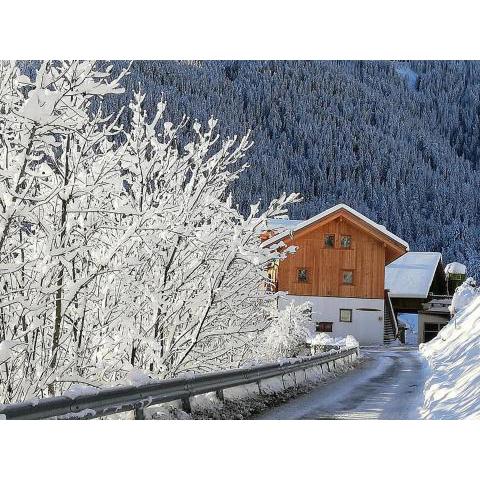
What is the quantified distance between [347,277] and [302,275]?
23.2 inches

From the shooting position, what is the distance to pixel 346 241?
9.88 metres

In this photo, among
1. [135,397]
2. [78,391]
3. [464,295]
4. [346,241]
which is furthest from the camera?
[346,241]

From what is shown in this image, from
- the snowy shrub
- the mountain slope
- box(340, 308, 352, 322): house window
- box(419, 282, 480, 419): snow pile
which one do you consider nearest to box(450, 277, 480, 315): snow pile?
box(419, 282, 480, 419): snow pile

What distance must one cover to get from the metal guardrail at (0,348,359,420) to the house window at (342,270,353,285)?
51.6 inches

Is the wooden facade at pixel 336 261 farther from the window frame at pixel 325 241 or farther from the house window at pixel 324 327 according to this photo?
the house window at pixel 324 327

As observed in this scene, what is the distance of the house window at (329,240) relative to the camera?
Answer: 9555 millimetres

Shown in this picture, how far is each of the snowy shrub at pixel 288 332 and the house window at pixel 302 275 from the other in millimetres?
284

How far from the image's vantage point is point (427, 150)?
10195 mm

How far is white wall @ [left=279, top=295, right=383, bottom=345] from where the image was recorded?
378 inches

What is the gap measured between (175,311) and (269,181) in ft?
6.74

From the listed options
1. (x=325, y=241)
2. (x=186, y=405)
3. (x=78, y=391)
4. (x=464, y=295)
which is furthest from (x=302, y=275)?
(x=78, y=391)

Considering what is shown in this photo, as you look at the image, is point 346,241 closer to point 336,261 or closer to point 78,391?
point 336,261

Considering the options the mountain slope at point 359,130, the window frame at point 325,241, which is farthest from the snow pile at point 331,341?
the mountain slope at point 359,130
